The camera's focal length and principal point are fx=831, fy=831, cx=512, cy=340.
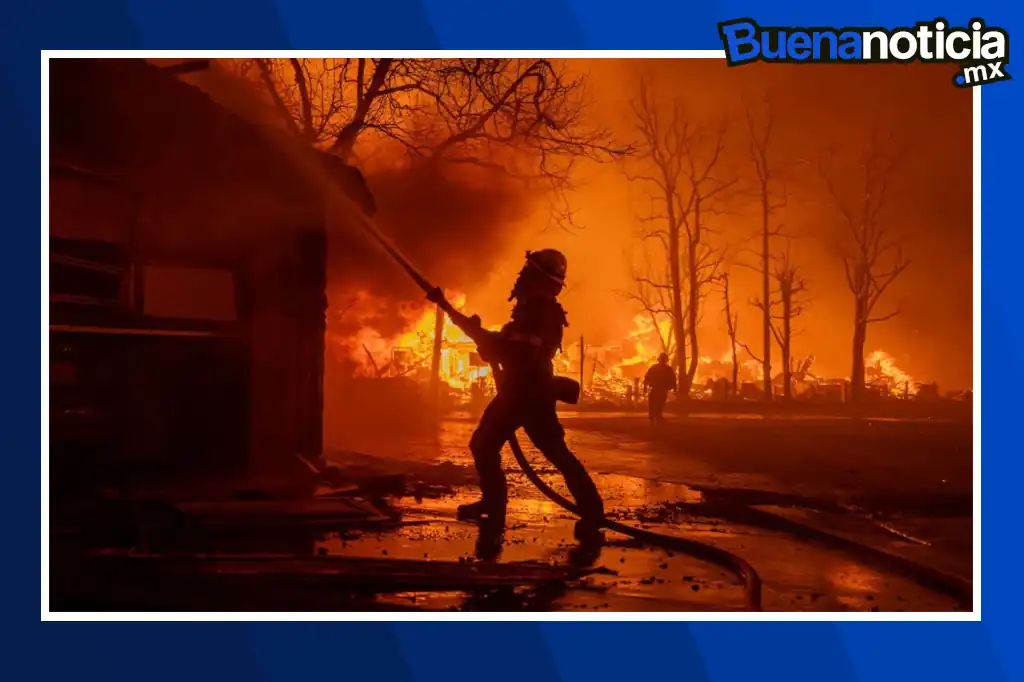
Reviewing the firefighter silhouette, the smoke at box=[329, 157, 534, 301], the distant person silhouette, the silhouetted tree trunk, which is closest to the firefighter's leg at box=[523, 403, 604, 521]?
the firefighter silhouette

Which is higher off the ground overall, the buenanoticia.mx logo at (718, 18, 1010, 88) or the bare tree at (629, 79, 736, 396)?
the buenanoticia.mx logo at (718, 18, 1010, 88)

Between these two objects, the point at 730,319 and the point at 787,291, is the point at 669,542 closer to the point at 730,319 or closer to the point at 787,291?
the point at 730,319

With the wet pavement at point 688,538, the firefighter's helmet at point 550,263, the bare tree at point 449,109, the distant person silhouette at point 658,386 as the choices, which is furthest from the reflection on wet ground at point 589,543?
the bare tree at point 449,109

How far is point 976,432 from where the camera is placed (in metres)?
6.05

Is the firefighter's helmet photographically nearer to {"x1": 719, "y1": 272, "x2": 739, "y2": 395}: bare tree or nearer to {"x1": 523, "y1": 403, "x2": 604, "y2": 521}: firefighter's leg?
{"x1": 523, "y1": 403, "x2": 604, "y2": 521}: firefighter's leg

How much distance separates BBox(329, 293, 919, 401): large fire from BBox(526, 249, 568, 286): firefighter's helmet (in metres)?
0.83

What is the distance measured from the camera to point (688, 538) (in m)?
5.98

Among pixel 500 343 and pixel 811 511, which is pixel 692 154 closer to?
pixel 500 343

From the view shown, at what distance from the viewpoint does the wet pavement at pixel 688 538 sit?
5242 millimetres

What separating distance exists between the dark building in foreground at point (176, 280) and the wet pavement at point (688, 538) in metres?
1.23

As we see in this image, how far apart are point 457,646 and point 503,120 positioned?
13.8 ft

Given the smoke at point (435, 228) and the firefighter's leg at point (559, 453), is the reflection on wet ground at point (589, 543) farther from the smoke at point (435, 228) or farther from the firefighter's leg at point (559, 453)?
the smoke at point (435, 228)

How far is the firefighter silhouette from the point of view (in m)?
6.00

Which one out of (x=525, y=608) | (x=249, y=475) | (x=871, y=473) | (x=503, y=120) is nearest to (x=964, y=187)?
(x=871, y=473)
